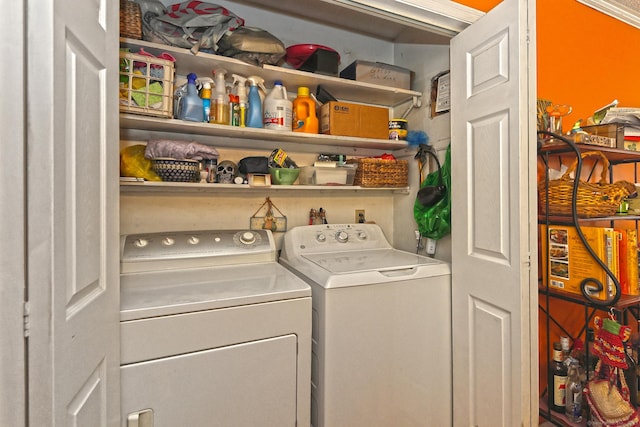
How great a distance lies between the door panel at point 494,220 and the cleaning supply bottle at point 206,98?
1.22 meters

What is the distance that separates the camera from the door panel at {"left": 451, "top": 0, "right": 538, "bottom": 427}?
4.39ft

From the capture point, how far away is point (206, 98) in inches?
65.7

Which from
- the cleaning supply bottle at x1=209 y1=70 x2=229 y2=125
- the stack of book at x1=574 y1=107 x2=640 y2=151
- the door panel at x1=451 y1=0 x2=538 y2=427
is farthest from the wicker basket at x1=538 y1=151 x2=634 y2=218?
the cleaning supply bottle at x1=209 y1=70 x2=229 y2=125

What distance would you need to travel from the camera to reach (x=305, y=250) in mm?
1926

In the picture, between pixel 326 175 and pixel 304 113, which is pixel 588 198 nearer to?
pixel 326 175

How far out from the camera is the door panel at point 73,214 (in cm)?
66

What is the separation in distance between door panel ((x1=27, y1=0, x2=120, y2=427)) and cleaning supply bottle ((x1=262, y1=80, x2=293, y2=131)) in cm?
83

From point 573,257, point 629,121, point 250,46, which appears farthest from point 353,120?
point 629,121

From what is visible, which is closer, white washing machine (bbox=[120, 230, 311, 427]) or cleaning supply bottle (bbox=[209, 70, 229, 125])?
white washing machine (bbox=[120, 230, 311, 427])

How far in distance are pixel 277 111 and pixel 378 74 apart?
0.71m

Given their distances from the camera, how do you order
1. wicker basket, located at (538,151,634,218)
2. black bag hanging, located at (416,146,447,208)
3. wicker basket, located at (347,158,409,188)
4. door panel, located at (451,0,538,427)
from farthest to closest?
wicker basket, located at (347,158,409,188)
black bag hanging, located at (416,146,447,208)
wicker basket, located at (538,151,634,218)
door panel, located at (451,0,538,427)

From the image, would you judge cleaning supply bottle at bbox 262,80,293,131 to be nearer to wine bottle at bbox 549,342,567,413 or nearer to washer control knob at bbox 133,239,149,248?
washer control knob at bbox 133,239,149,248

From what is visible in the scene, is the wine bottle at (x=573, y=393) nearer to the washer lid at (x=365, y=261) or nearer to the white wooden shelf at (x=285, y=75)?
the washer lid at (x=365, y=261)

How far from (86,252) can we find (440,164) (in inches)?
67.7
